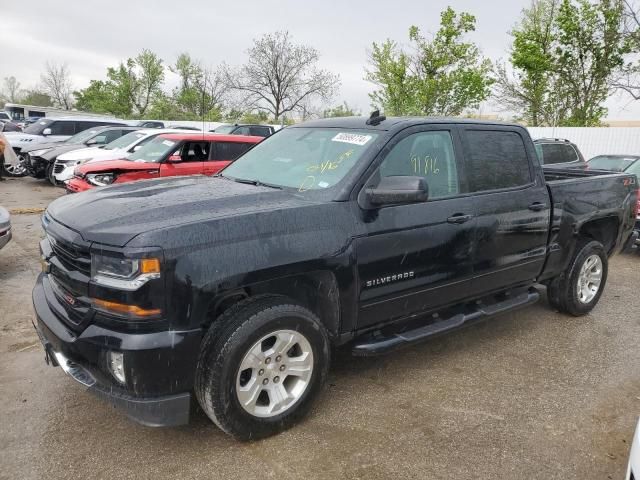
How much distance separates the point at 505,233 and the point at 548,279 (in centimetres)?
127

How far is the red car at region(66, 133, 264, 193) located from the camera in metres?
8.48

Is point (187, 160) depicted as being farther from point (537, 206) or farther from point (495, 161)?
point (537, 206)

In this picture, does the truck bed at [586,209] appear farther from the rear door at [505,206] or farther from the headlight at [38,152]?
the headlight at [38,152]

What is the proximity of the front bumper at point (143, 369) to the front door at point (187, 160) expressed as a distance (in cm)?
634

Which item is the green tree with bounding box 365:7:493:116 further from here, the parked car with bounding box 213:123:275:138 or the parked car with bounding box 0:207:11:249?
the parked car with bounding box 0:207:11:249

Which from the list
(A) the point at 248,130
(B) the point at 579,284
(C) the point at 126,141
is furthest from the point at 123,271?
(A) the point at 248,130

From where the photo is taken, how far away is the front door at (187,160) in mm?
8656

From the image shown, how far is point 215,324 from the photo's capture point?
264cm

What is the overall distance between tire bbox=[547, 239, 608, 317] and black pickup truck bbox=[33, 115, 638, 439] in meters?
0.73

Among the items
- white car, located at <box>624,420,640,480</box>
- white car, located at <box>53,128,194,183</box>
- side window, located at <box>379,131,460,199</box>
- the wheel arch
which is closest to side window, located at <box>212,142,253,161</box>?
white car, located at <box>53,128,194,183</box>

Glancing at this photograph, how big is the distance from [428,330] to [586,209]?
2281 millimetres

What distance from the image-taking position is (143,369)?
2.42m

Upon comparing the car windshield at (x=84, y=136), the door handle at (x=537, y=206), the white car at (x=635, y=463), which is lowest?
the white car at (x=635, y=463)

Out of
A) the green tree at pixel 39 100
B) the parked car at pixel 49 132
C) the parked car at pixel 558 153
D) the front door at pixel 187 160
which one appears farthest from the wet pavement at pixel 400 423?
the green tree at pixel 39 100
